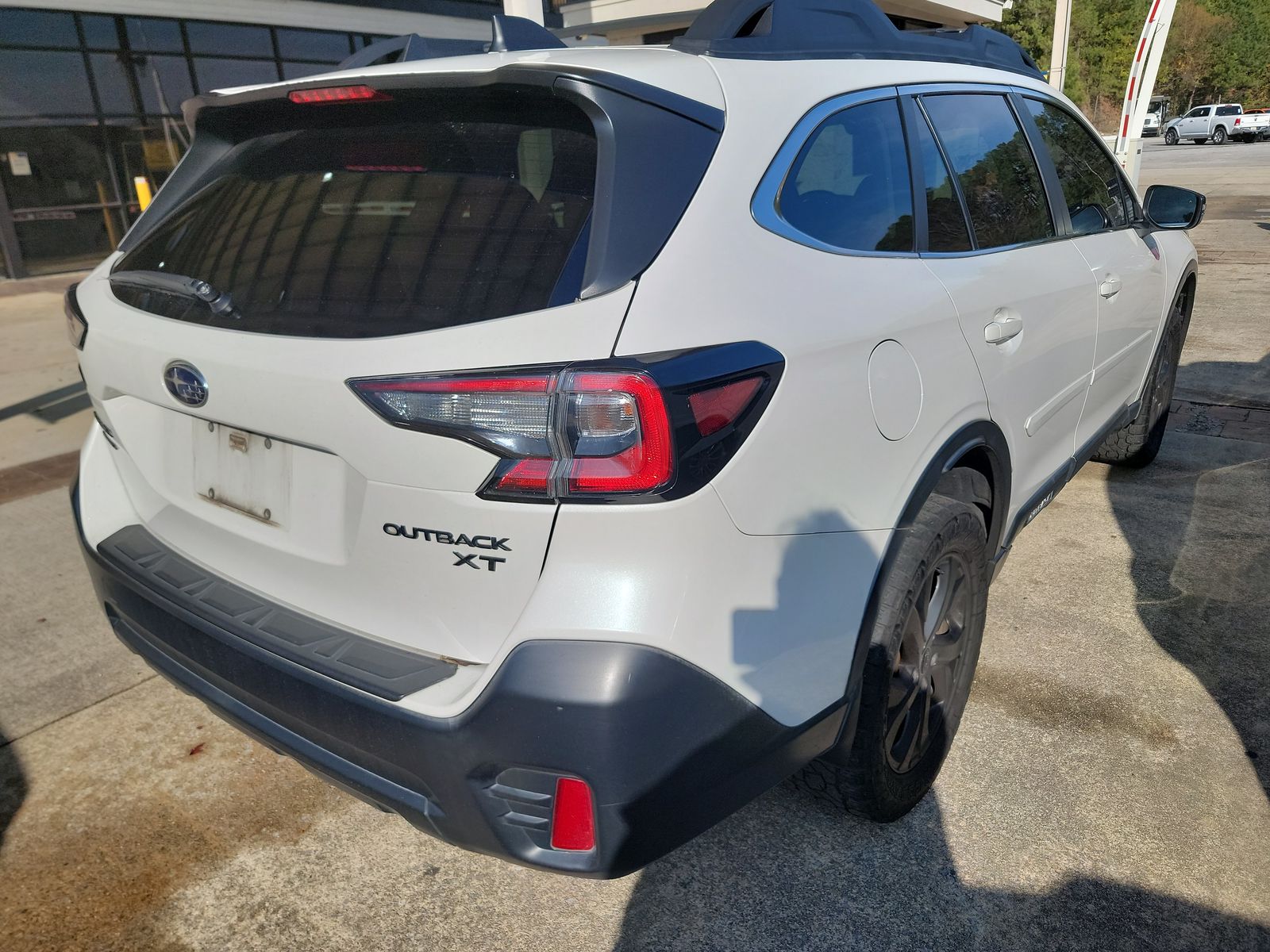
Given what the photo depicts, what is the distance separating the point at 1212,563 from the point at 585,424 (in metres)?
3.29

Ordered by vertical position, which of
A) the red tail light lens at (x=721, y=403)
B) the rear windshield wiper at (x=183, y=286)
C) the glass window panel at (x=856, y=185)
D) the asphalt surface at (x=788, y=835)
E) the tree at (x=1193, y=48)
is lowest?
the tree at (x=1193, y=48)

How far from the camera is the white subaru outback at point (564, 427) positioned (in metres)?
1.63

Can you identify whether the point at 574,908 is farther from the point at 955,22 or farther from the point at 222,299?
the point at 955,22

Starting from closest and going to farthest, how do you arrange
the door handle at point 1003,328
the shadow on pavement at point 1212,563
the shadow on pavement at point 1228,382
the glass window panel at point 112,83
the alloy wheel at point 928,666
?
the alloy wheel at point 928,666 → the door handle at point 1003,328 → the shadow on pavement at point 1212,563 → the shadow on pavement at point 1228,382 → the glass window panel at point 112,83

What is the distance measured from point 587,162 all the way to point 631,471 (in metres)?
0.58

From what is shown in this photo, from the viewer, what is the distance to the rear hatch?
1669 millimetres

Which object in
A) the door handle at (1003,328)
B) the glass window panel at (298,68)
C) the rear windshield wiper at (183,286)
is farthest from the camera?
the glass window panel at (298,68)

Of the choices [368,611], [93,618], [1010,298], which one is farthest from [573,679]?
[93,618]

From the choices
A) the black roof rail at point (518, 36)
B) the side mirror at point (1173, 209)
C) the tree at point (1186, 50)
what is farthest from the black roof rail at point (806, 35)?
the tree at point (1186, 50)

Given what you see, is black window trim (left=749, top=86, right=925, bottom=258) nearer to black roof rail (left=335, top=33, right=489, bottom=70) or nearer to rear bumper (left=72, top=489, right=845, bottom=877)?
rear bumper (left=72, top=489, right=845, bottom=877)

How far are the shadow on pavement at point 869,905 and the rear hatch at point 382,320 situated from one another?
98cm

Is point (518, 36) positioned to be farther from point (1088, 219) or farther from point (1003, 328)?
point (1088, 219)

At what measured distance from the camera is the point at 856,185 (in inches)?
89.7

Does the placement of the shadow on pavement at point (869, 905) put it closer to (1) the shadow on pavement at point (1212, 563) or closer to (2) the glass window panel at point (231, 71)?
(1) the shadow on pavement at point (1212, 563)
